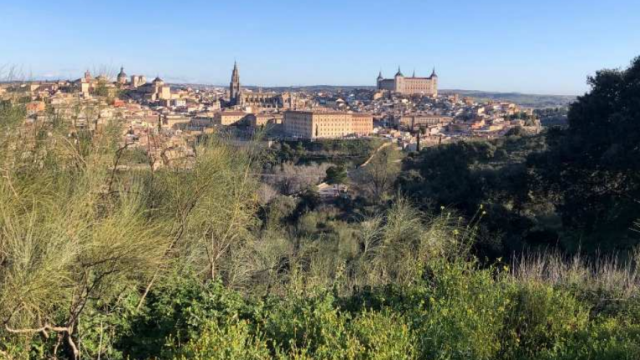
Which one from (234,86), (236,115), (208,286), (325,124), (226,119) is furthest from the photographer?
(234,86)

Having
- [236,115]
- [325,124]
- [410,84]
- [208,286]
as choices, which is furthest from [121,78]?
[410,84]

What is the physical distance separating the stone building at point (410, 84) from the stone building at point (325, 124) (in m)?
56.3

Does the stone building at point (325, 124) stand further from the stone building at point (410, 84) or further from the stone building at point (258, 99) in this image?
the stone building at point (410, 84)

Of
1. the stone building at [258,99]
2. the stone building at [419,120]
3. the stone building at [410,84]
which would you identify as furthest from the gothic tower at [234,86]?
the stone building at [410,84]

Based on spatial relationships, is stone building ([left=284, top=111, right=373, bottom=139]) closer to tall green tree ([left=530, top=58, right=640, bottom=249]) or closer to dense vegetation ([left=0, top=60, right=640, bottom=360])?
tall green tree ([left=530, top=58, right=640, bottom=249])

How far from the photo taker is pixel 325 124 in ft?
176

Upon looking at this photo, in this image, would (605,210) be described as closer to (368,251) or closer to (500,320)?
(368,251)

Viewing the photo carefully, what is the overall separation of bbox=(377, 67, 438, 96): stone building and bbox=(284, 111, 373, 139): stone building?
56306 mm

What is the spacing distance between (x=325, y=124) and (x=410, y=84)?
63889mm

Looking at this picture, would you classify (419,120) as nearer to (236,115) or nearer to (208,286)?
(236,115)

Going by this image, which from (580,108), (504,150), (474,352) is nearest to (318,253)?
(474,352)

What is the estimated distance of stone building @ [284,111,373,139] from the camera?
4906 cm

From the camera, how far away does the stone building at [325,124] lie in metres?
49.1

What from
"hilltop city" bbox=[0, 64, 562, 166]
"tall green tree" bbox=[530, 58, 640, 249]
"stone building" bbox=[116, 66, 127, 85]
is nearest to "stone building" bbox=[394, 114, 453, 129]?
"hilltop city" bbox=[0, 64, 562, 166]
